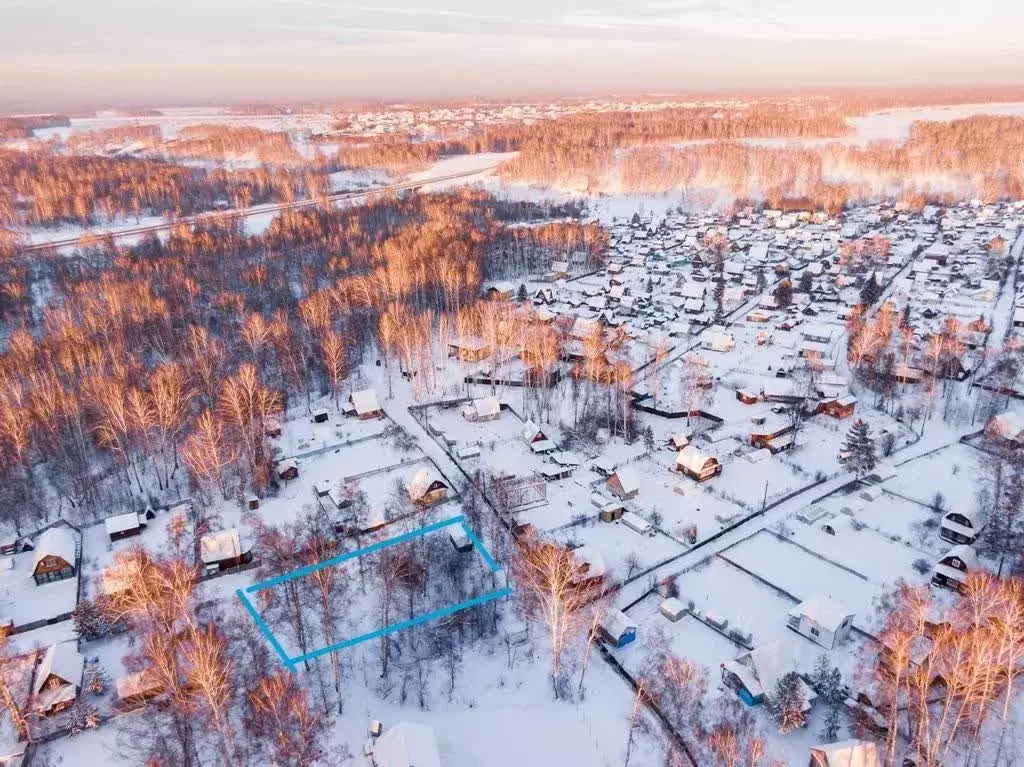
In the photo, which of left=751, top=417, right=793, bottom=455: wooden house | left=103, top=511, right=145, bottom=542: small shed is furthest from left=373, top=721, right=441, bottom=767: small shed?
left=751, top=417, right=793, bottom=455: wooden house

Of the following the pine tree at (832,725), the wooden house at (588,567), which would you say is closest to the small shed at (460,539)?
the wooden house at (588,567)

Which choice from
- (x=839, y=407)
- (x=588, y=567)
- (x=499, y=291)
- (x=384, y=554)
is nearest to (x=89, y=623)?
(x=384, y=554)

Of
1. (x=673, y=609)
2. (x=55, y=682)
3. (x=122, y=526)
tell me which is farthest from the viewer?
(x=122, y=526)

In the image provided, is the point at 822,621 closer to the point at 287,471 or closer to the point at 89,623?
the point at 287,471

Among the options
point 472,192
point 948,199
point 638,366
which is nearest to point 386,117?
point 472,192

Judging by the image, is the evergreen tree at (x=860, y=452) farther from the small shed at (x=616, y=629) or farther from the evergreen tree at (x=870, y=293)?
the evergreen tree at (x=870, y=293)

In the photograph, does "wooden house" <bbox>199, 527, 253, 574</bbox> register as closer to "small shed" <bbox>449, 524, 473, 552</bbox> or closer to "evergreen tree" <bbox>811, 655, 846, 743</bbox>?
"small shed" <bbox>449, 524, 473, 552</bbox>
